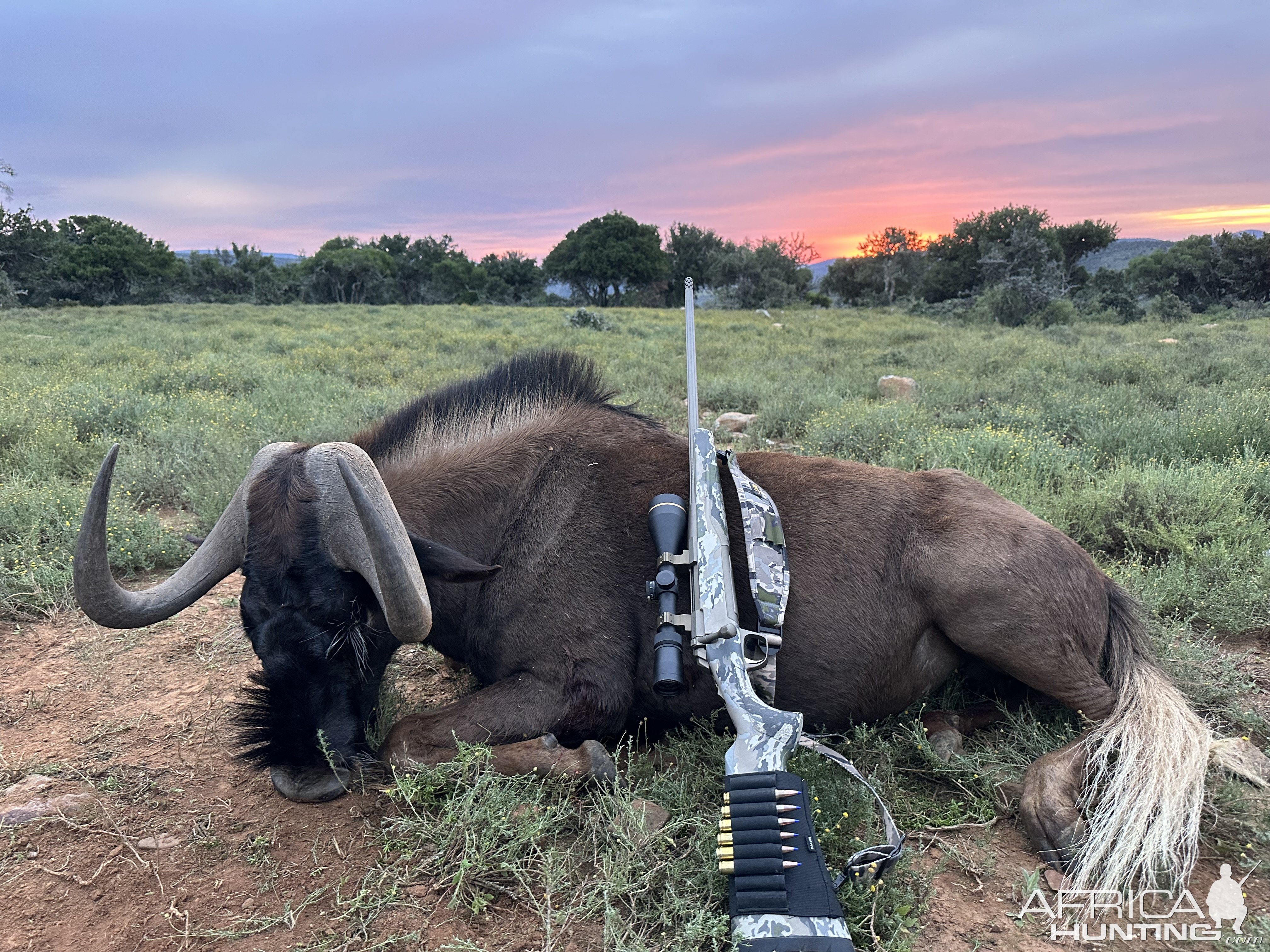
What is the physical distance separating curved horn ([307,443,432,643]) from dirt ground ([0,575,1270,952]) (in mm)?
876

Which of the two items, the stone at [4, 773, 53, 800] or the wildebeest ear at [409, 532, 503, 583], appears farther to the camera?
the stone at [4, 773, 53, 800]

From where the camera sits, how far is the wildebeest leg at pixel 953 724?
10.8 feet

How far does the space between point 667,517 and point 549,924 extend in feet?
4.81

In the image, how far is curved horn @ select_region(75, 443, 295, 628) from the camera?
8.46ft

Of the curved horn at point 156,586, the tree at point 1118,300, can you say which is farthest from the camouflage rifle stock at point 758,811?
the tree at point 1118,300

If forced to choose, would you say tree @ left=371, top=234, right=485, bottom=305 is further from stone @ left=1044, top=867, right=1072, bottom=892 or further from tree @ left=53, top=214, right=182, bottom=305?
stone @ left=1044, top=867, right=1072, bottom=892

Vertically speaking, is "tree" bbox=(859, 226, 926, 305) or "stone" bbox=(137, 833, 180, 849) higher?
"tree" bbox=(859, 226, 926, 305)

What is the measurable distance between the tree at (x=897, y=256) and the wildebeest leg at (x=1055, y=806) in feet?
183

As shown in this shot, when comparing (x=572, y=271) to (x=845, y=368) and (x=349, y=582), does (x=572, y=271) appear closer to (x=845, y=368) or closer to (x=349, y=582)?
(x=845, y=368)

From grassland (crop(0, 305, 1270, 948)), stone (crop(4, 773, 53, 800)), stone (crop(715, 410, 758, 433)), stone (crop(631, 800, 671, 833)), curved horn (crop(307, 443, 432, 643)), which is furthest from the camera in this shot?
stone (crop(715, 410, 758, 433))

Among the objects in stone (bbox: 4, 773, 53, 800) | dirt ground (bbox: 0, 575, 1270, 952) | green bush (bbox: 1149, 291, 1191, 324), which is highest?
green bush (bbox: 1149, 291, 1191, 324)

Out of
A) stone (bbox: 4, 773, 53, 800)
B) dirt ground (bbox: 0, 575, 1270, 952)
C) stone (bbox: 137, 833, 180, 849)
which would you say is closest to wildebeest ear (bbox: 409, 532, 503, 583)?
dirt ground (bbox: 0, 575, 1270, 952)

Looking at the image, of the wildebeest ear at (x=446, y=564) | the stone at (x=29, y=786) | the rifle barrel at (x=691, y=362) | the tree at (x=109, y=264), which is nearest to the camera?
the wildebeest ear at (x=446, y=564)

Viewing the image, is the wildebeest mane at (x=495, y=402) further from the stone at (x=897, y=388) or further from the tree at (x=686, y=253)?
the tree at (x=686, y=253)
